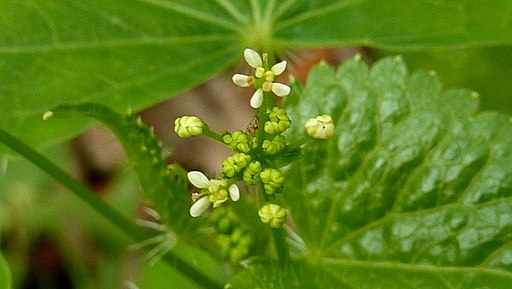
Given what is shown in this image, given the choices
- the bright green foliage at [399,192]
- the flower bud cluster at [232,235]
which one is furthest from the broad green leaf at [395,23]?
the flower bud cluster at [232,235]

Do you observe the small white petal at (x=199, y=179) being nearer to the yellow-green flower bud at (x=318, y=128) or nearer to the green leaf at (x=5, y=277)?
the yellow-green flower bud at (x=318, y=128)

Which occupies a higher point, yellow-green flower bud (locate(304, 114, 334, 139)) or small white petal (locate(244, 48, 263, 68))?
small white petal (locate(244, 48, 263, 68))

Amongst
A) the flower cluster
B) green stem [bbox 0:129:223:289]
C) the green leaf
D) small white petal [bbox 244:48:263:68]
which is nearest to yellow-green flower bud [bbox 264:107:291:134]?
the flower cluster

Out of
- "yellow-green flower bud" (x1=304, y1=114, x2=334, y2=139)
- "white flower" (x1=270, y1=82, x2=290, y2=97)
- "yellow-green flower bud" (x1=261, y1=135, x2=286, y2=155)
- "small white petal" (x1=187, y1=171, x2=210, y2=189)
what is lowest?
"small white petal" (x1=187, y1=171, x2=210, y2=189)

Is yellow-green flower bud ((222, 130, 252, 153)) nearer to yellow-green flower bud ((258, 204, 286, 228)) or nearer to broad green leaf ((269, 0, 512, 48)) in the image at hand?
yellow-green flower bud ((258, 204, 286, 228))

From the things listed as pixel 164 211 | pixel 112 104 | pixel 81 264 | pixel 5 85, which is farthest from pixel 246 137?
pixel 81 264

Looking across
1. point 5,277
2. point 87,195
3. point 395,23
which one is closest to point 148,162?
point 87,195
